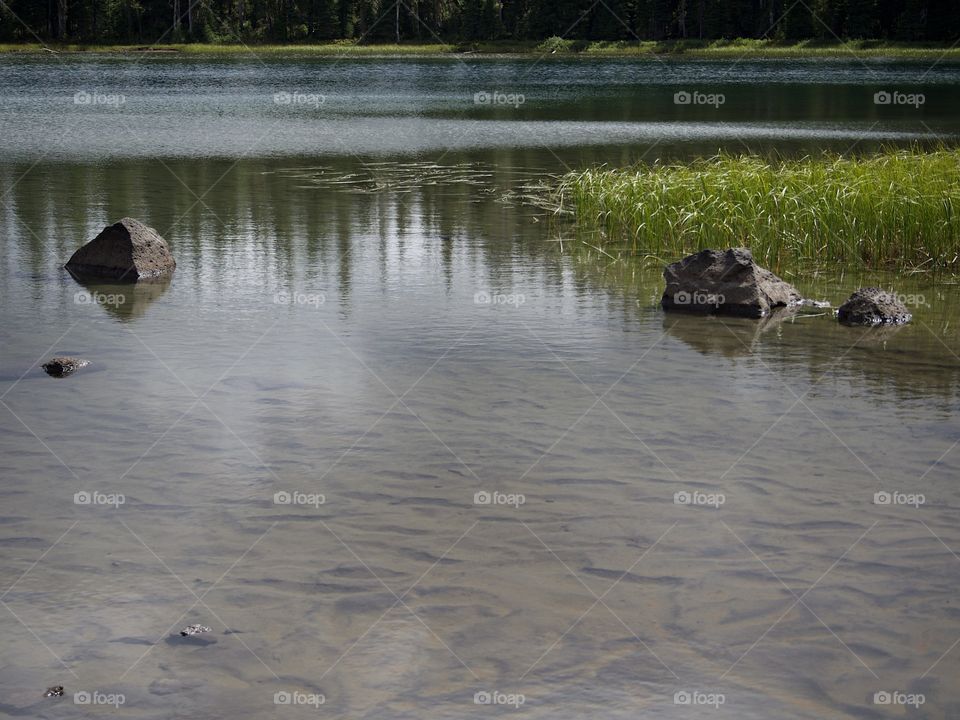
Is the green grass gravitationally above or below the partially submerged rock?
above

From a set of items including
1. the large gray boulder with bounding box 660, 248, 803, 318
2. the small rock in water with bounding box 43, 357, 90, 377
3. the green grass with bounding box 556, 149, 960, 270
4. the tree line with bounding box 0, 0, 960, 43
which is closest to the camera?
the small rock in water with bounding box 43, 357, 90, 377

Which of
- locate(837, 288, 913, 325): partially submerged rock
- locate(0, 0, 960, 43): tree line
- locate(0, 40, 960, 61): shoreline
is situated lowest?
locate(837, 288, 913, 325): partially submerged rock

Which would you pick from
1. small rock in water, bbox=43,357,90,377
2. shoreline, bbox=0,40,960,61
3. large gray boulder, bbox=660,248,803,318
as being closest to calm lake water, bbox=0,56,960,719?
small rock in water, bbox=43,357,90,377

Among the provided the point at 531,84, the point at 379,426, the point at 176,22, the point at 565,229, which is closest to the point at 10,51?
the point at 176,22

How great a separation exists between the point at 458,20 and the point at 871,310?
125 m

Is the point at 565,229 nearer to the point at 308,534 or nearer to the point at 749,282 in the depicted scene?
the point at 749,282

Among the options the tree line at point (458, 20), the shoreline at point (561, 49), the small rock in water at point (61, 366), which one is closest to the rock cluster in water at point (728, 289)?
the small rock in water at point (61, 366)

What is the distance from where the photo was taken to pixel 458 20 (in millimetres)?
133375

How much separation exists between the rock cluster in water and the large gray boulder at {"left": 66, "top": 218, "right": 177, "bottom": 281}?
694 centimetres

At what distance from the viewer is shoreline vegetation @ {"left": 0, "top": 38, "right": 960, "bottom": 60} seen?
103 metres

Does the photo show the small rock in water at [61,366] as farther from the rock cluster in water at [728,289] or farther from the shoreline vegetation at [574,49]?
the shoreline vegetation at [574,49]

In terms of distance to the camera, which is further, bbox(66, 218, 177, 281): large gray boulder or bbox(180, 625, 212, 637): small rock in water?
bbox(66, 218, 177, 281): large gray boulder

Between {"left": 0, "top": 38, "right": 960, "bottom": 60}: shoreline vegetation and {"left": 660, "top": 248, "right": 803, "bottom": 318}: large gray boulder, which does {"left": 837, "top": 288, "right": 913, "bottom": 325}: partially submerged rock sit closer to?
{"left": 660, "top": 248, "right": 803, "bottom": 318}: large gray boulder

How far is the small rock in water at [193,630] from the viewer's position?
6.71 meters
